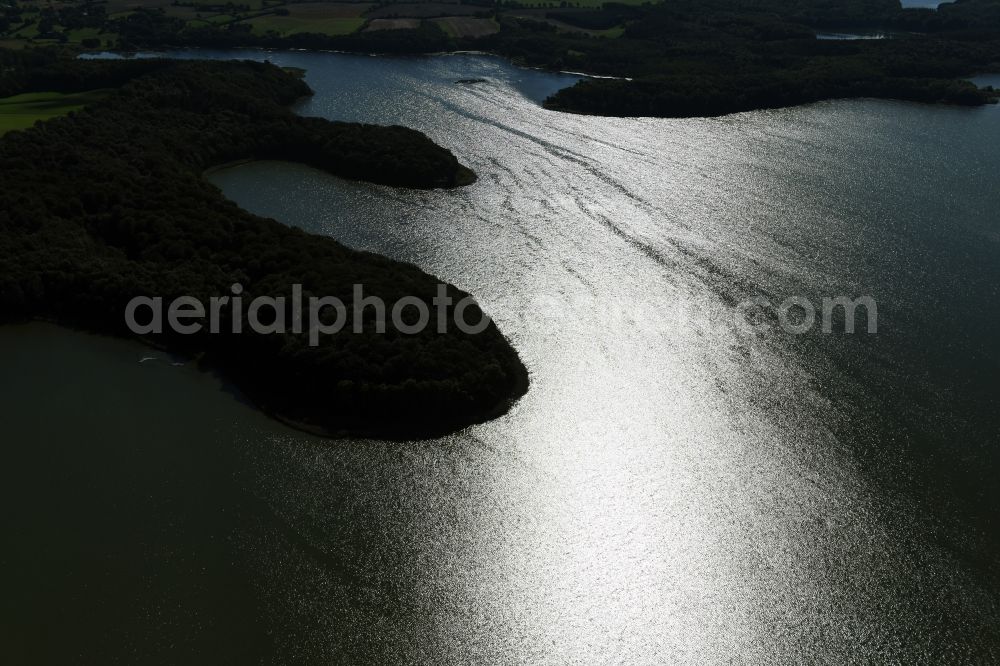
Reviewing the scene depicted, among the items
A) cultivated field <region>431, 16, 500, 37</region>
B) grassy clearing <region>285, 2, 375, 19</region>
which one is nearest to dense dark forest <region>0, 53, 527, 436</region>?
cultivated field <region>431, 16, 500, 37</region>

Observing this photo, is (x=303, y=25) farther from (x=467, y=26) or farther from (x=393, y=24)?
(x=467, y=26)

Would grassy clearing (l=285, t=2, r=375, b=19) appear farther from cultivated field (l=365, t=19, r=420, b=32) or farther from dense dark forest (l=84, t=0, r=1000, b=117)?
dense dark forest (l=84, t=0, r=1000, b=117)

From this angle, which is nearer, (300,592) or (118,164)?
(300,592)

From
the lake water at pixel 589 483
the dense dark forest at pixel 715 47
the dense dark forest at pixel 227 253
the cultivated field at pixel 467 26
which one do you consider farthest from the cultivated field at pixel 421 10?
the lake water at pixel 589 483

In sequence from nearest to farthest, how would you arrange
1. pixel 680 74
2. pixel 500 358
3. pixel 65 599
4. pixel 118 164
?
pixel 65 599 < pixel 500 358 < pixel 118 164 < pixel 680 74

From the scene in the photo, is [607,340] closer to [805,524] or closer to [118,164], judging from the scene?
[805,524]

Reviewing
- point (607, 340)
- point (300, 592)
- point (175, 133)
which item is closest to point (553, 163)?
point (607, 340)

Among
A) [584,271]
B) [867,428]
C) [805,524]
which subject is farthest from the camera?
[584,271]

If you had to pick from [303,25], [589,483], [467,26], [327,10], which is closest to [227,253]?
[589,483]
